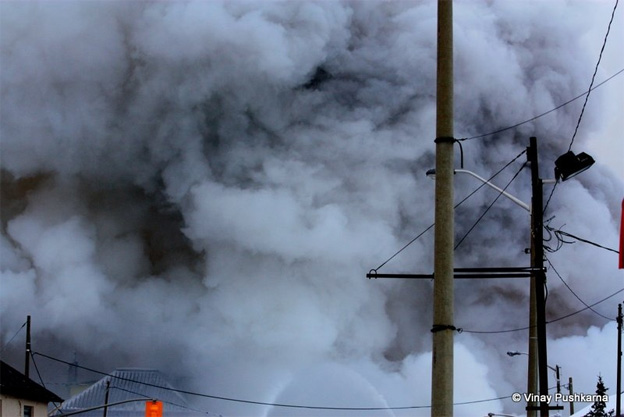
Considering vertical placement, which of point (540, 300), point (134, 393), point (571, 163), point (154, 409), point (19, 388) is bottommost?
point (154, 409)

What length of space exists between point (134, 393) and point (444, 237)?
7965 cm

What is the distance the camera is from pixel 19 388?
32062 millimetres

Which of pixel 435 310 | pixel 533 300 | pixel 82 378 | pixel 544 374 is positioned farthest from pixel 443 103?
pixel 82 378

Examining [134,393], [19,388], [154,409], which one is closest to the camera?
[154,409]

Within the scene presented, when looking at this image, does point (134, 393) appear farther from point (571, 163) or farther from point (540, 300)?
point (571, 163)

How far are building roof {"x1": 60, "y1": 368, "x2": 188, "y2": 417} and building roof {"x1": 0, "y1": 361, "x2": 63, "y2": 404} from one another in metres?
40.4

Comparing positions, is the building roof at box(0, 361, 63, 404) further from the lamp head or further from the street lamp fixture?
the lamp head

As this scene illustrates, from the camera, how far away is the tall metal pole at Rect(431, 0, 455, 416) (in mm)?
6020

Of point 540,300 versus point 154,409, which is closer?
point 540,300

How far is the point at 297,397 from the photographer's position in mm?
63531

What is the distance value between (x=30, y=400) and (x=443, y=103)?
1170 inches

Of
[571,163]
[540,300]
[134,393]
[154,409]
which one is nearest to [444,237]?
[571,163]

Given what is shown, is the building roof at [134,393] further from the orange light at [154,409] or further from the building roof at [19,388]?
the orange light at [154,409]

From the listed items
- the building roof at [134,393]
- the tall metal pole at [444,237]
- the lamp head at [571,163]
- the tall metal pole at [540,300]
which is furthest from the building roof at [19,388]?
the building roof at [134,393]
